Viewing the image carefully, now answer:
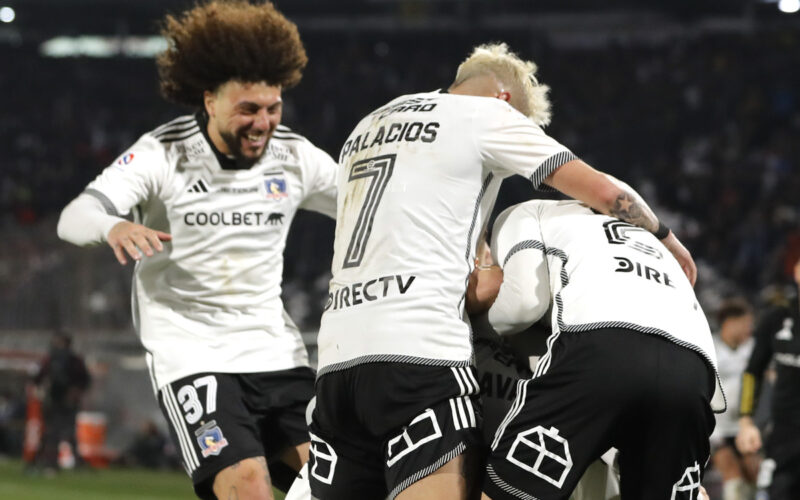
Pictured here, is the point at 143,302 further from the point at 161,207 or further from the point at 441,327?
the point at 441,327

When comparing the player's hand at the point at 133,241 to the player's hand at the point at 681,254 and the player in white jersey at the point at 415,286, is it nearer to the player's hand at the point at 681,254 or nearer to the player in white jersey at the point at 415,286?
the player in white jersey at the point at 415,286

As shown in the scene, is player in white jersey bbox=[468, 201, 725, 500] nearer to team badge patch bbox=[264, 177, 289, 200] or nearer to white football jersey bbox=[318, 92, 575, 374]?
white football jersey bbox=[318, 92, 575, 374]

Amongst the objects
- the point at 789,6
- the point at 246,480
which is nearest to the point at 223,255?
the point at 246,480

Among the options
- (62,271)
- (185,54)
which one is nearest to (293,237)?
(62,271)

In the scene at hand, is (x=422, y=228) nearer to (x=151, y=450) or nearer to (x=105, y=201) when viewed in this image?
(x=105, y=201)

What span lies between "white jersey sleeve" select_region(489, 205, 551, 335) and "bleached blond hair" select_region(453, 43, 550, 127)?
0.46 meters

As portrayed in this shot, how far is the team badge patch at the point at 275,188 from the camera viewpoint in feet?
15.8

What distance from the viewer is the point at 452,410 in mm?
3439

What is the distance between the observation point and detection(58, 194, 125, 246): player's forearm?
4117 mm

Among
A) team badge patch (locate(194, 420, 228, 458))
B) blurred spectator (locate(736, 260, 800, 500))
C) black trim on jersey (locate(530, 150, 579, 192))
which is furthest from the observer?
blurred spectator (locate(736, 260, 800, 500))

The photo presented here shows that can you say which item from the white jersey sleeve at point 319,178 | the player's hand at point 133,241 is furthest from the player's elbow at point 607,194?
the white jersey sleeve at point 319,178

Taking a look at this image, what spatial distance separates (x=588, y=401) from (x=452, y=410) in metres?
0.43

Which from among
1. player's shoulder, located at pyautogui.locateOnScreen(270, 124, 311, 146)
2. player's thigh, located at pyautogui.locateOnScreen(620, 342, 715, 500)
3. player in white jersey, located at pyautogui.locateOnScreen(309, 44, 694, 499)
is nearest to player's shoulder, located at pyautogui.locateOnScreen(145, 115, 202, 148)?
player's shoulder, located at pyautogui.locateOnScreen(270, 124, 311, 146)

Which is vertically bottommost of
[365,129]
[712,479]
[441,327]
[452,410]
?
[712,479]
